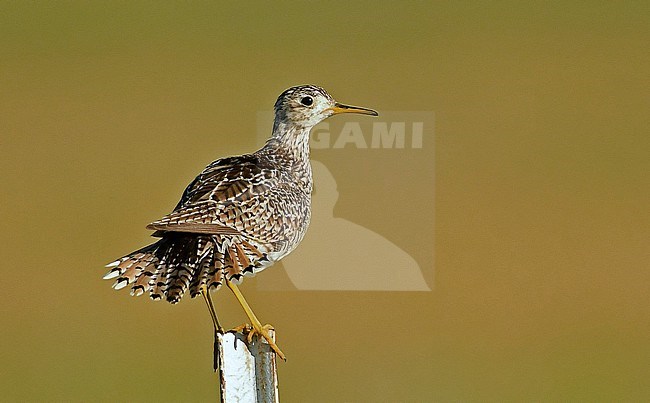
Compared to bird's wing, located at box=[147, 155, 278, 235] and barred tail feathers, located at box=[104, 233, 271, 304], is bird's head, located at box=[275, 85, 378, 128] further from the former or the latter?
barred tail feathers, located at box=[104, 233, 271, 304]

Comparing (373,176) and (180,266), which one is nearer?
(180,266)

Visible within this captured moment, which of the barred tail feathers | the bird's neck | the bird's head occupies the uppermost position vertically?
the bird's head

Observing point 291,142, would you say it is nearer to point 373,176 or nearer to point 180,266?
point 180,266

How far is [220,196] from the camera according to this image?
6.12 m

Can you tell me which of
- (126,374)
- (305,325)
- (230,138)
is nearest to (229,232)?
(126,374)

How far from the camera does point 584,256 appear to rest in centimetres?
1538

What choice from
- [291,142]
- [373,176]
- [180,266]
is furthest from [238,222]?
[373,176]

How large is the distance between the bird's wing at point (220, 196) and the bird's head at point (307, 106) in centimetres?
55

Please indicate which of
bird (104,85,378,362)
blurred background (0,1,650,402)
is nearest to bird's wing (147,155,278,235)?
bird (104,85,378,362)

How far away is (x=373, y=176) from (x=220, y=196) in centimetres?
854

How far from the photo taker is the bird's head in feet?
23.8

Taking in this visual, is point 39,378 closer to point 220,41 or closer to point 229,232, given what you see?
point 229,232

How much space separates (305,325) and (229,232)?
8397mm

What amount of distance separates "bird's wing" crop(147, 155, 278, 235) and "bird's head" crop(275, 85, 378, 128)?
0.55 meters
